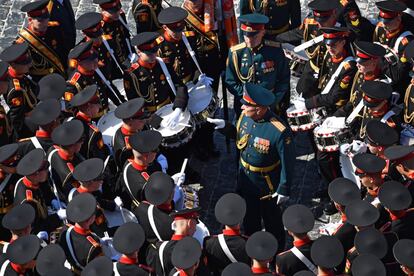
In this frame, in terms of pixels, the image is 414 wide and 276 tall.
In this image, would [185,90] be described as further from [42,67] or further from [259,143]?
[42,67]

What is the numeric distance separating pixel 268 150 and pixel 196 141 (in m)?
2.76

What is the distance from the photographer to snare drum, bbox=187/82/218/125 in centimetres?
1530

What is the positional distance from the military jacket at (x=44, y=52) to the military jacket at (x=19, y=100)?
96 centimetres

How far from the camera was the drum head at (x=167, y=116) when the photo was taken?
48.8ft

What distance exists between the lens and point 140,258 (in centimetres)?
1359

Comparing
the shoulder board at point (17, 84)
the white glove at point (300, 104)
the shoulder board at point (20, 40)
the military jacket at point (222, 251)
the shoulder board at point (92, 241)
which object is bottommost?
the white glove at point (300, 104)

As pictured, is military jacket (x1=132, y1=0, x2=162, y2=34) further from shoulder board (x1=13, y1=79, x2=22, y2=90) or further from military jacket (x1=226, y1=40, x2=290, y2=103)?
shoulder board (x1=13, y1=79, x2=22, y2=90)

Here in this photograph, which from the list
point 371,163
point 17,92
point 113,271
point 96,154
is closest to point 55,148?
point 96,154

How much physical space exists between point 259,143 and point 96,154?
254 centimetres

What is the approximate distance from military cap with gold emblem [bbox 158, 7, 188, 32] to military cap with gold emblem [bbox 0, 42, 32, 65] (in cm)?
229

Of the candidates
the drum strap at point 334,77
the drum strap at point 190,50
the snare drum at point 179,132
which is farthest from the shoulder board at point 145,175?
the drum strap at point 334,77

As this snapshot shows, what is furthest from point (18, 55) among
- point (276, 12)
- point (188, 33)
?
point (276, 12)

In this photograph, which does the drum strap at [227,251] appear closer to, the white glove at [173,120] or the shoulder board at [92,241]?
the shoulder board at [92,241]

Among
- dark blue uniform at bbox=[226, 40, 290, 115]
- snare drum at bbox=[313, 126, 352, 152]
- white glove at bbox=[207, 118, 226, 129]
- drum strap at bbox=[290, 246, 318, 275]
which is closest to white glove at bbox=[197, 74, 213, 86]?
dark blue uniform at bbox=[226, 40, 290, 115]
